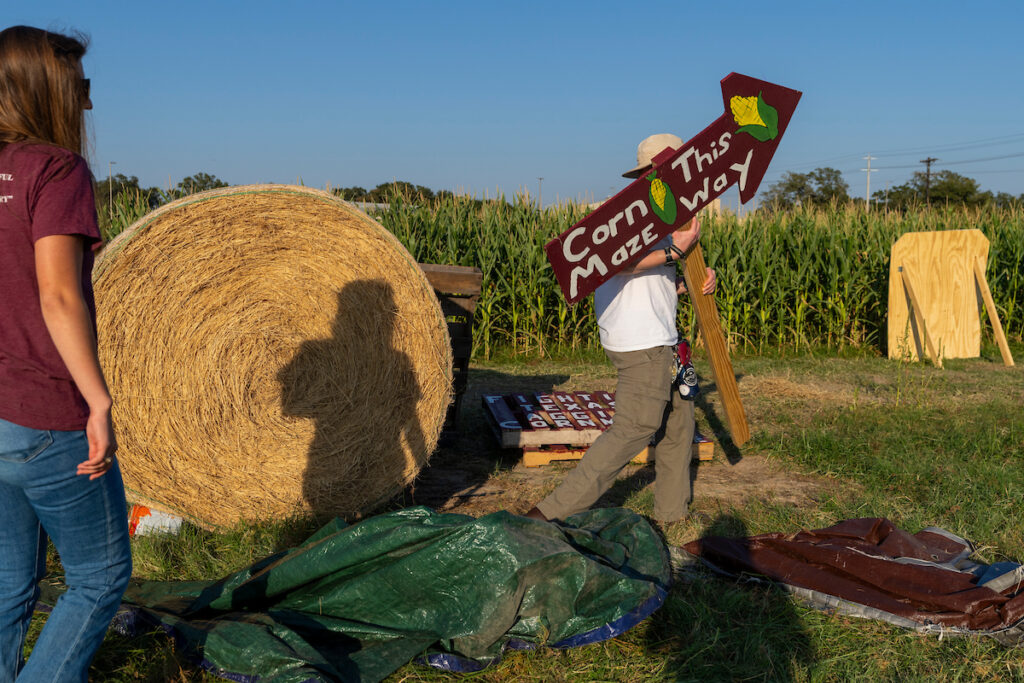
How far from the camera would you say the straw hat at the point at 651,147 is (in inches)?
175

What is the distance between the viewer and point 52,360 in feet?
6.83

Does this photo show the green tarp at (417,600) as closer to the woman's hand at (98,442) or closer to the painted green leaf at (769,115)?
the woman's hand at (98,442)

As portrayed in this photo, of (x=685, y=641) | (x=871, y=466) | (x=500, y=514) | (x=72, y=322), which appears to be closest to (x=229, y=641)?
(x=500, y=514)

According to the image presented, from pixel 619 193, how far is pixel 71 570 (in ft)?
9.31

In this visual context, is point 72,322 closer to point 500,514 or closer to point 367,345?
point 500,514

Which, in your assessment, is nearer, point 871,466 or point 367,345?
point 367,345

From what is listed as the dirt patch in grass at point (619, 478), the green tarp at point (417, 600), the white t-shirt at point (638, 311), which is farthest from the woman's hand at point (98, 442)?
the white t-shirt at point (638, 311)

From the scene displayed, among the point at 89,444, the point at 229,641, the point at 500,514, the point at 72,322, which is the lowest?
the point at 229,641

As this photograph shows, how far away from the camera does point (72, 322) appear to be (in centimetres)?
197

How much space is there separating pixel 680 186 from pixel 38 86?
9.65 feet

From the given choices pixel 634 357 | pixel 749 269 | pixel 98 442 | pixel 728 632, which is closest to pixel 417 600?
pixel 728 632

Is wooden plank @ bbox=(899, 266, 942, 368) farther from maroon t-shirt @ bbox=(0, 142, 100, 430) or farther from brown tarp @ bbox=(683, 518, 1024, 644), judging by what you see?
maroon t-shirt @ bbox=(0, 142, 100, 430)

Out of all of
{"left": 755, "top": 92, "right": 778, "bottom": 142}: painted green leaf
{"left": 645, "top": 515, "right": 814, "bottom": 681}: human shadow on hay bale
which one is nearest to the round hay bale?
{"left": 645, "top": 515, "right": 814, "bottom": 681}: human shadow on hay bale

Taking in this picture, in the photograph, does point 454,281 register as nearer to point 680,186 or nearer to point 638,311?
point 638,311
